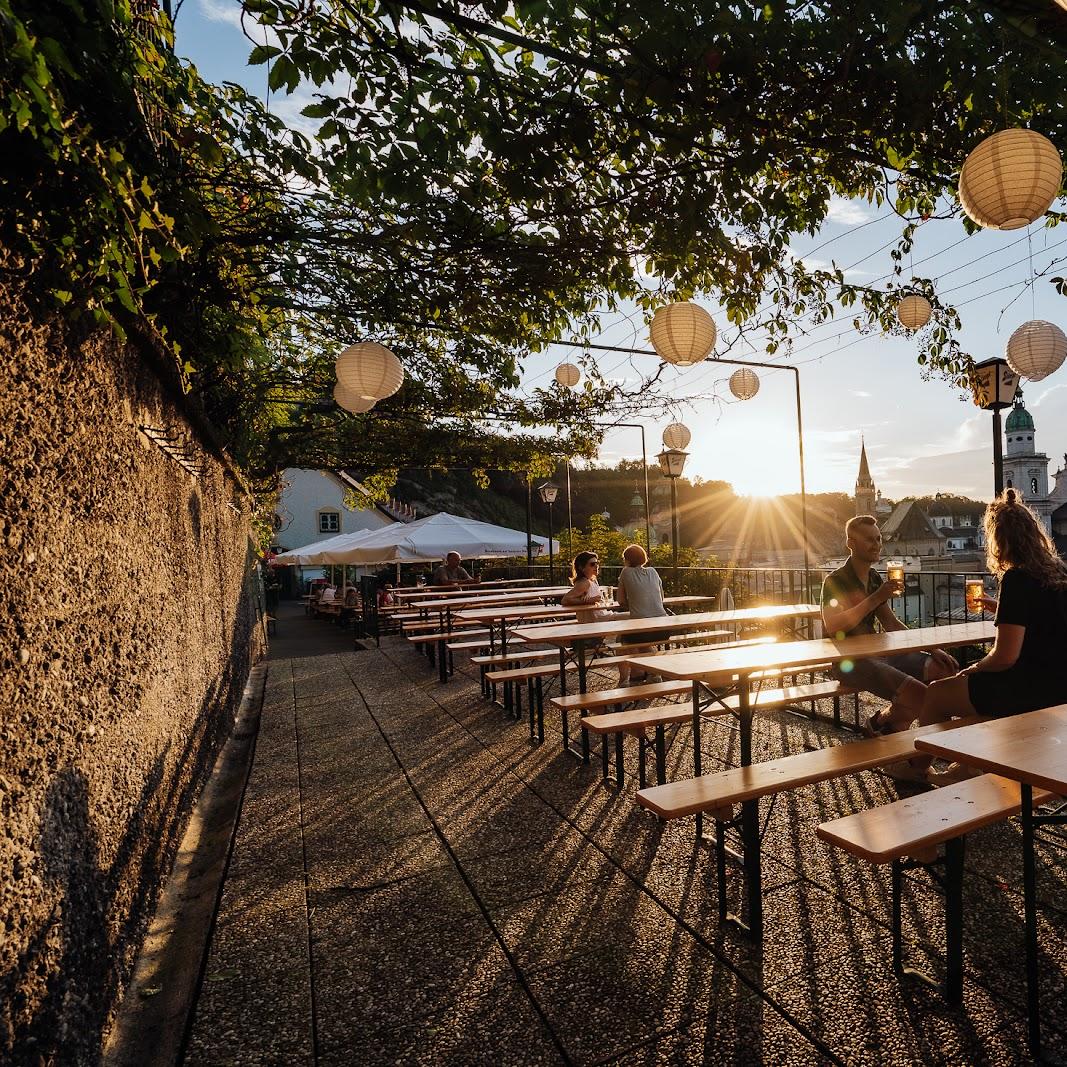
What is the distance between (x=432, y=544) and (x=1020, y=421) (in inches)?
3077

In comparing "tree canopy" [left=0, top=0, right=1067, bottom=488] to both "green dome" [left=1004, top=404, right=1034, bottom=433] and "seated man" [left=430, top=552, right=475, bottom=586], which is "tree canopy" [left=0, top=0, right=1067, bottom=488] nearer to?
"seated man" [left=430, top=552, right=475, bottom=586]

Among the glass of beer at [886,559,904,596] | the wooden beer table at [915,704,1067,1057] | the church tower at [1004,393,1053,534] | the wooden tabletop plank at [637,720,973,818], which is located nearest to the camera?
the wooden beer table at [915,704,1067,1057]

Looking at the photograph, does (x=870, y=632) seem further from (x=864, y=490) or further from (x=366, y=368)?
(x=864, y=490)

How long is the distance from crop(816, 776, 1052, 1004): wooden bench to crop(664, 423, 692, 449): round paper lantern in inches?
311

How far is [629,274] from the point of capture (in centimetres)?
378

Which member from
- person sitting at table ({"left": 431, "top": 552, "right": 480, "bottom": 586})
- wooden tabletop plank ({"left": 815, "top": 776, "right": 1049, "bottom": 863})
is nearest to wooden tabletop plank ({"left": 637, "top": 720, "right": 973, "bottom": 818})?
wooden tabletop plank ({"left": 815, "top": 776, "right": 1049, "bottom": 863})

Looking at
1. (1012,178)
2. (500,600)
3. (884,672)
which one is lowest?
(884,672)

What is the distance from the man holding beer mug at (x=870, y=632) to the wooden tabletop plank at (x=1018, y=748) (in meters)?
1.55

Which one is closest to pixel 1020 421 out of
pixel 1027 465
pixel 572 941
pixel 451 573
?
pixel 1027 465

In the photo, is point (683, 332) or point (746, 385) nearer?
point (683, 332)

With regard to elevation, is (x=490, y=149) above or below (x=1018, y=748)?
above

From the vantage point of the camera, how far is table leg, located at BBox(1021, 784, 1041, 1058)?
6.16 ft

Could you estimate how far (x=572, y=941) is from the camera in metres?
2.49

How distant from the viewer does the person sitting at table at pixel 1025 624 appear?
9.05ft
